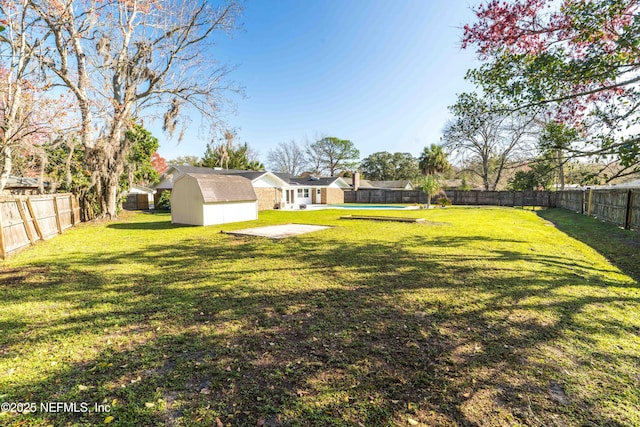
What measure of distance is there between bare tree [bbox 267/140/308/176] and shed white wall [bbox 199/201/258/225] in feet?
137

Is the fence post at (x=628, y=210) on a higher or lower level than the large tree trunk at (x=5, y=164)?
lower

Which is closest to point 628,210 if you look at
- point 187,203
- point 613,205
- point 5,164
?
point 613,205

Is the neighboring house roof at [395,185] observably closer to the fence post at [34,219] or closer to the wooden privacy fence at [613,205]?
the wooden privacy fence at [613,205]

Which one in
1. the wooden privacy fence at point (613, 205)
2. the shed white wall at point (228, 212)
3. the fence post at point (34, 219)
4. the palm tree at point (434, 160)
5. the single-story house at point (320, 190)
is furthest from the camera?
the palm tree at point (434, 160)

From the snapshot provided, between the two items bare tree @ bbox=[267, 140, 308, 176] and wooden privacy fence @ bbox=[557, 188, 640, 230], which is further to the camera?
bare tree @ bbox=[267, 140, 308, 176]

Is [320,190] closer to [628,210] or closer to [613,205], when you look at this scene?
[613,205]

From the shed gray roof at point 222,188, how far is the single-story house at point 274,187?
19.3 feet

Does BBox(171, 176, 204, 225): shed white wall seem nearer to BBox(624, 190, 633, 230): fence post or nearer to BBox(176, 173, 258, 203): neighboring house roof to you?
BBox(176, 173, 258, 203): neighboring house roof

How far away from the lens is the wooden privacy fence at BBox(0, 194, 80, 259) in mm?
7414

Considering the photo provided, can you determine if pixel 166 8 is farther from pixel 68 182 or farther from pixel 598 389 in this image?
pixel 598 389

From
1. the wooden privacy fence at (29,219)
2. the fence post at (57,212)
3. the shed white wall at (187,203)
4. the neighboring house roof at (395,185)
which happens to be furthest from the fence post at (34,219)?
the neighboring house roof at (395,185)

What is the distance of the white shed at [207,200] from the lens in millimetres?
13828

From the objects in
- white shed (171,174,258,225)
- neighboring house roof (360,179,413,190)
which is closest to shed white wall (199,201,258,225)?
white shed (171,174,258,225)

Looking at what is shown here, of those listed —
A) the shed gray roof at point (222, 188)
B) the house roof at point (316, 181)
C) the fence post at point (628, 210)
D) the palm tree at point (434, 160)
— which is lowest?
the fence post at point (628, 210)
